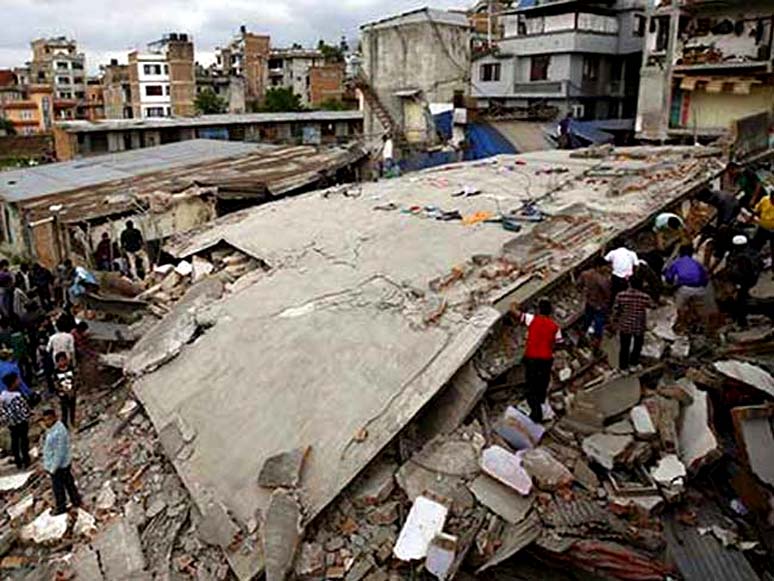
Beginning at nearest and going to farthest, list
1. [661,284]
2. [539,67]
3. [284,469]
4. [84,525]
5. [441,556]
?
[441,556]
[284,469]
[84,525]
[661,284]
[539,67]

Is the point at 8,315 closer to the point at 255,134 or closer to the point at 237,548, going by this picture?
the point at 237,548

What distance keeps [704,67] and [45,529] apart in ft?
64.6

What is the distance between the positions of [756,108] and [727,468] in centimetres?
1669

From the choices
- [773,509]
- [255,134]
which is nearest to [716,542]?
[773,509]

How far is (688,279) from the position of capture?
717 centimetres

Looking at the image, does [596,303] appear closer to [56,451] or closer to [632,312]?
[632,312]

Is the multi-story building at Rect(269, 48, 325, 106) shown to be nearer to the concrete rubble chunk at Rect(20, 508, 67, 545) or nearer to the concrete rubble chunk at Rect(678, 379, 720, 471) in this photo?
the concrete rubble chunk at Rect(20, 508, 67, 545)

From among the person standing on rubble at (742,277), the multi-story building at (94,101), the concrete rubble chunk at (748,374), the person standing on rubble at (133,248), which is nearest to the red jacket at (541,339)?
the concrete rubble chunk at (748,374)

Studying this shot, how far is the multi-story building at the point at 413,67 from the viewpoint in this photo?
1125 inches

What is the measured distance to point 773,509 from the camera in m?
4.81

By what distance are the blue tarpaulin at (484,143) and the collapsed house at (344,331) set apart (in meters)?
10.9

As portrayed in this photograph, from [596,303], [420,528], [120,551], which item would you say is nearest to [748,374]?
[596,303]

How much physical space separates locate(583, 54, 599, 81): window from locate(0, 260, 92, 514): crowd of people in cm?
2255

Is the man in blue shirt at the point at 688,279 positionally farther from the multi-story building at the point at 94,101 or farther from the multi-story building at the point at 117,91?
the multi-story building at the point at 94,101
